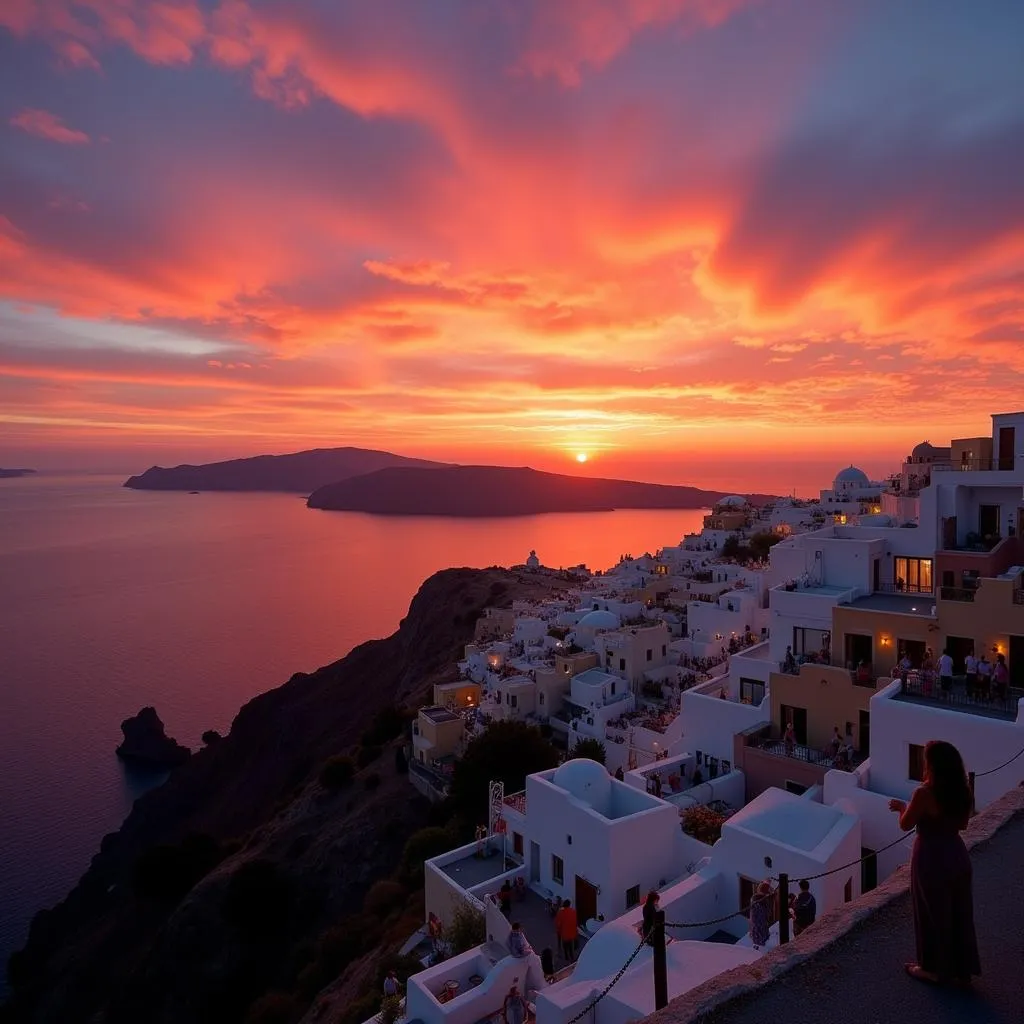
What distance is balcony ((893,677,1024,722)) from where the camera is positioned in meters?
11.0

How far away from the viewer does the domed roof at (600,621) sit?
1278 inches

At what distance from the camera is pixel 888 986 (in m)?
4.15

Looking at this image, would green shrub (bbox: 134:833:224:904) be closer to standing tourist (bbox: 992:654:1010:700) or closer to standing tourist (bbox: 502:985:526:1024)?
standing tourist (bbox: 502:985:526:1024)

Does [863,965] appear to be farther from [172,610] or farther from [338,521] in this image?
[338,521]

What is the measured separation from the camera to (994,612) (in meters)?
12.4

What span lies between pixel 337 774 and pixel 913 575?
23959 millimetres

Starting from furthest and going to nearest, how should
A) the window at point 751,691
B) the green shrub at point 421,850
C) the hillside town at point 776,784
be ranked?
the green shrub at point 421,850
the window at point 751,691
the hillside town at point 776,784

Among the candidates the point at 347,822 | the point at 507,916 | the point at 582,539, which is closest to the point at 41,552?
the point at 582,539

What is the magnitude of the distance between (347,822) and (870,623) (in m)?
21.1

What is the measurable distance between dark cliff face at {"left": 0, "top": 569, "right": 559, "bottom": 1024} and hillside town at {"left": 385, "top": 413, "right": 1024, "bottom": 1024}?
1226 cm

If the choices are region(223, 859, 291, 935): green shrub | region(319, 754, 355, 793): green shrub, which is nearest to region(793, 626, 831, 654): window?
region(223, 859, 291, 935): green shrub

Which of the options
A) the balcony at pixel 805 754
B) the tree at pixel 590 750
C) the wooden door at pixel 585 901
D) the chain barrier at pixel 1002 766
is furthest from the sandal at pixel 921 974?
the tree at pixel 590 750

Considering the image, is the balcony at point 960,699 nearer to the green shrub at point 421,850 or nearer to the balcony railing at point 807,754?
the balcony railing at point 807,754

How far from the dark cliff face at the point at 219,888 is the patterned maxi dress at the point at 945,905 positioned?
75.9 feet
